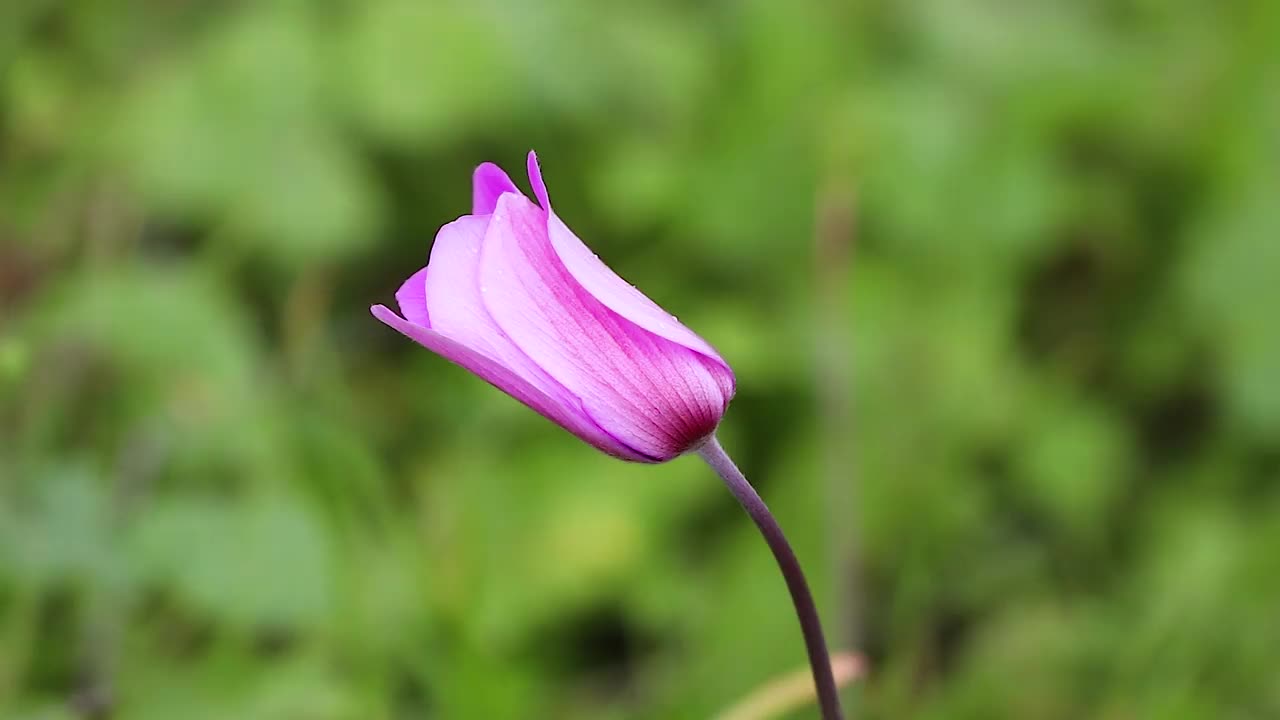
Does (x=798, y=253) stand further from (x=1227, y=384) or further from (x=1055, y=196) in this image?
(x=1227, y=384)

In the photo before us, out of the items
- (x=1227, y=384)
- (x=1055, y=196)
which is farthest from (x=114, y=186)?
(x=1227, y=384)

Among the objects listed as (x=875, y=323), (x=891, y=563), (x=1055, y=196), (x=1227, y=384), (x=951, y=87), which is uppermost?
(x=951, y=87)

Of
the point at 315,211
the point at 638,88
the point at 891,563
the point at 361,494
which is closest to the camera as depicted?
the point at 361,494

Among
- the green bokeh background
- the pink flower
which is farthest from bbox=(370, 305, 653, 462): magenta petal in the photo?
the green bokeh background

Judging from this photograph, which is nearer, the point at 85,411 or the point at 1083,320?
the point at 85,411

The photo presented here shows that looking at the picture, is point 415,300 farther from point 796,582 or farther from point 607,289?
point 796,582

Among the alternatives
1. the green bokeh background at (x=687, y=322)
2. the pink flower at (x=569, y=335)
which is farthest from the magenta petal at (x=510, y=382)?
the green bokeh background at (x=687, y=322)

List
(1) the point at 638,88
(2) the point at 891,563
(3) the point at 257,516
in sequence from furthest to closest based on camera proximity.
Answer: (1) the point at 638,88, (2) the point at 891,563, (3) the point at 257,516

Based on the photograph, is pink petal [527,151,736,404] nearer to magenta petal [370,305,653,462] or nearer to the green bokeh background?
magenta petal [370,305,653,462]
